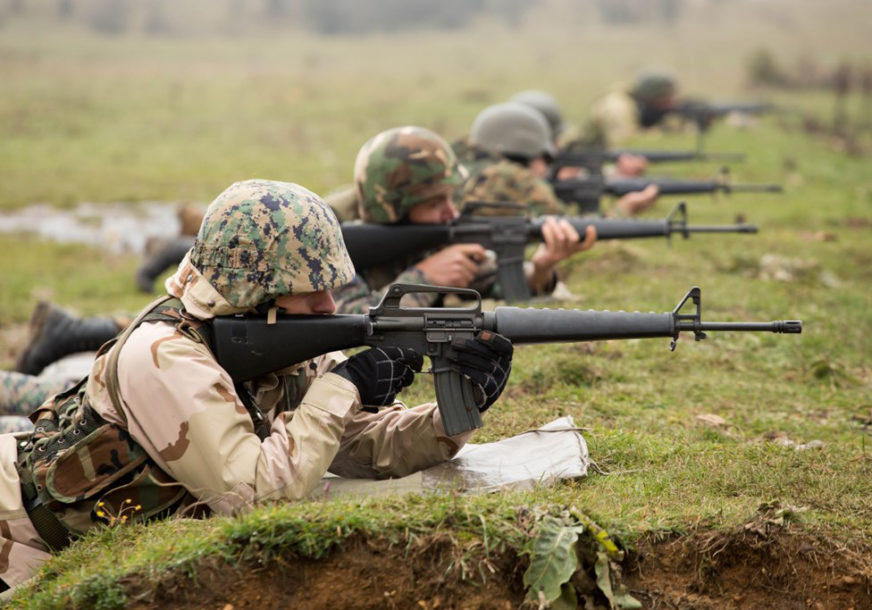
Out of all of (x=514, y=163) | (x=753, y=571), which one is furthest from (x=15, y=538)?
(x=514, y=163)

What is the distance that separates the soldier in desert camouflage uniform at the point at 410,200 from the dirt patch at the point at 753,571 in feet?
10.2

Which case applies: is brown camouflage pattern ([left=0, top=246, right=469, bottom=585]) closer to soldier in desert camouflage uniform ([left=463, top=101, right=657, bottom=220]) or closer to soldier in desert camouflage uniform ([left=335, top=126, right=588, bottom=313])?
soldier in desert camouflage uniform ([left=335, top=126, right=588, bottom=313])

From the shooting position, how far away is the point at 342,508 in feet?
12.2

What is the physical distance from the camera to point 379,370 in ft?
13.3

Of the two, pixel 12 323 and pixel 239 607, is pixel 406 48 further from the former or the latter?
pixel 239 607

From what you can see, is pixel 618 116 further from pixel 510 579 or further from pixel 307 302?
pixel 510 579

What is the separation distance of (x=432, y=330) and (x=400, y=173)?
9.17ft

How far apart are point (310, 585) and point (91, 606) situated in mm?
740

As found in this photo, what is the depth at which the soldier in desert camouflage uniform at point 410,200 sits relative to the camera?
22.1ft

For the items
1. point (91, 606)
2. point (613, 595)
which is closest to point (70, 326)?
point (91, 606)

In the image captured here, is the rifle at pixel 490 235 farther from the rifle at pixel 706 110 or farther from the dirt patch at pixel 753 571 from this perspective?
the rifle at pixel 706 110

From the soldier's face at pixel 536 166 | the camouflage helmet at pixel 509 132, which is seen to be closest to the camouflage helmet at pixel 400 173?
the camouflage helmet at pixel 509 132

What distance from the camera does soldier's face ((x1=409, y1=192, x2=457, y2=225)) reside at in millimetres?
7105

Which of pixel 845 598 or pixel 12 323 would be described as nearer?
pixel 845 598
